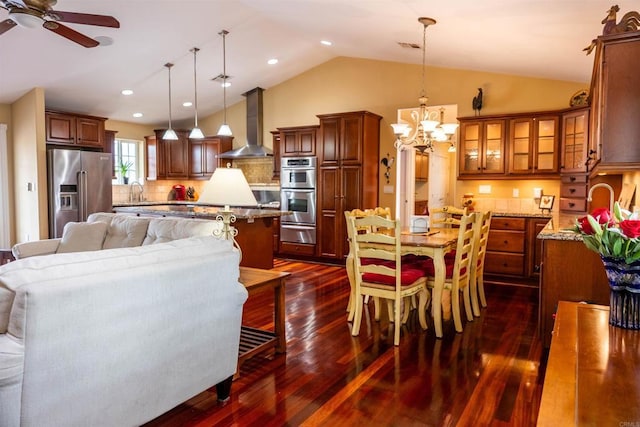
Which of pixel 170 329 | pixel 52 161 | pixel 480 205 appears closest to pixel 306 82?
pixel 480 205

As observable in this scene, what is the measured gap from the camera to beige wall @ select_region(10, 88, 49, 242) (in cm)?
614

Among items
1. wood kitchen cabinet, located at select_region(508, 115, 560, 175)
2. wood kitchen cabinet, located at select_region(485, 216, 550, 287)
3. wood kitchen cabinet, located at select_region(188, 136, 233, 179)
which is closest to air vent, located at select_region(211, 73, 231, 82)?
wood kitchen cabinet, located at select_region(188, 136, 233, 179)

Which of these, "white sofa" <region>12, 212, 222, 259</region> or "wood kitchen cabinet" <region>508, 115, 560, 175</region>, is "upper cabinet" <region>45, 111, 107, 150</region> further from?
"wood kitchen cabinet" <region>508, 115, 560, 175</region>

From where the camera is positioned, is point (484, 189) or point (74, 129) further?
point (74, 129)

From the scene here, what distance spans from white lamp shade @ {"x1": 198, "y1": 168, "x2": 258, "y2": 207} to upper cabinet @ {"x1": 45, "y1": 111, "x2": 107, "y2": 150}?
473cm

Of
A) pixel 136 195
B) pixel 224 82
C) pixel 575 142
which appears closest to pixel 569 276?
pixel 575 142

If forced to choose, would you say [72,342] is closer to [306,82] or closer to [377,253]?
[377,253]

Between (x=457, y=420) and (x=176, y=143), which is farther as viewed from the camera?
(x=176, y=143)

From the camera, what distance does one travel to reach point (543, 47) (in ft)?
13.6

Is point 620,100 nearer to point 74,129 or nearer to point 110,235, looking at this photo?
point 110,235

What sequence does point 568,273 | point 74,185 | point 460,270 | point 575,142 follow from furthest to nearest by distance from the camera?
point 74,185
point 575,142
point 460,270
point 568,273

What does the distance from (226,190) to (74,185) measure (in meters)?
4.61

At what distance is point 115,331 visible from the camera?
5.80 feet

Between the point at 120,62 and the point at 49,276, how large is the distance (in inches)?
200
